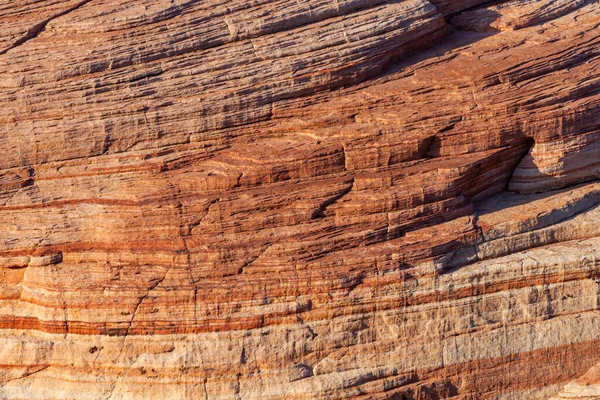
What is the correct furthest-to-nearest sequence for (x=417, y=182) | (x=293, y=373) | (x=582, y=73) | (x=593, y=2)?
(x=593, y=2), (x=582, y=73), (x=417, y=182), (x=293, y=373)

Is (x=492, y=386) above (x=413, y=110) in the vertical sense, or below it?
below

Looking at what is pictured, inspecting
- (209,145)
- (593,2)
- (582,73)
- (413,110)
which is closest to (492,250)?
(413,110)

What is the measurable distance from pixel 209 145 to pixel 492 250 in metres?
6.22

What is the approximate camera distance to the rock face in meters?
17.1

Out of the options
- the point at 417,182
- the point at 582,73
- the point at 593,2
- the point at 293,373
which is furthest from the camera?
the point at 593,2

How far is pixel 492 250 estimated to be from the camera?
699 inches

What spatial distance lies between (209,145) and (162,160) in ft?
3.39

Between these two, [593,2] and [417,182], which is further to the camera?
[593,2]

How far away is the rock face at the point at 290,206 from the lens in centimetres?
1709

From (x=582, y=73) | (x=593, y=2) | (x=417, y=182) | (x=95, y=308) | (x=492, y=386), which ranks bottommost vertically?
(x=492, y=386)

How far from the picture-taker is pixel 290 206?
58.2 ft

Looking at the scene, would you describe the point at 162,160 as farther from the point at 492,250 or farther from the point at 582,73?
the point at 582,73

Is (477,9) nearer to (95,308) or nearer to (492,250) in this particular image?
(492,250)

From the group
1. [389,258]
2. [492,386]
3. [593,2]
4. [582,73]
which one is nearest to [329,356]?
[389,258]
